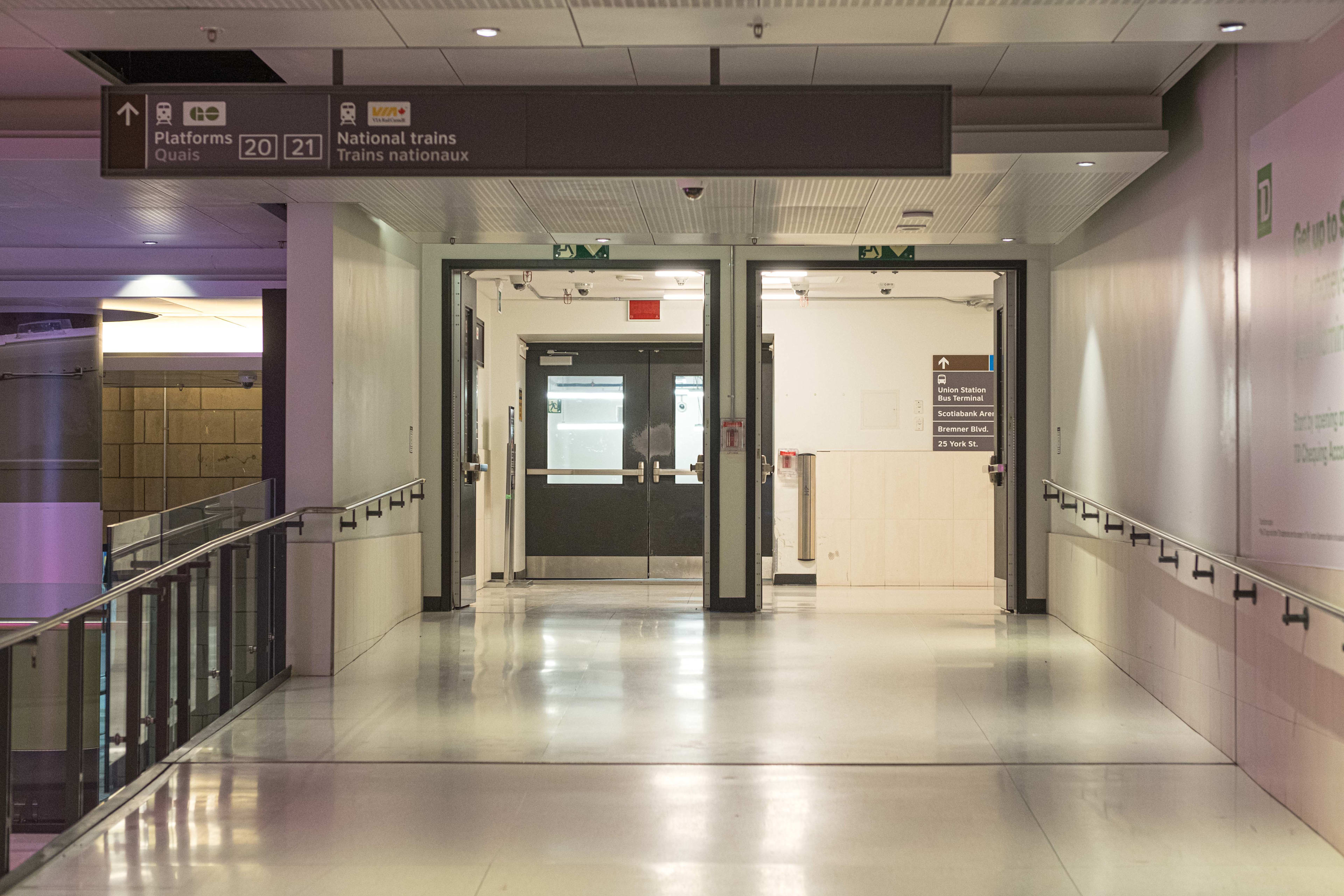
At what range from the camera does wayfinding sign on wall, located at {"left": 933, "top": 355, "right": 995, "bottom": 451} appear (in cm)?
1032

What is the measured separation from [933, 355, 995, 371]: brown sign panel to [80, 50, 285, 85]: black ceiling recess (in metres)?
6.77

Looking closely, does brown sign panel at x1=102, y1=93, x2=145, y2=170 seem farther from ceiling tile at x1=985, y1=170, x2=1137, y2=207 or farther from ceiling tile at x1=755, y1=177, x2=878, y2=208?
ceiling tile at x1=985, y1=170, x2=1137, y2=207

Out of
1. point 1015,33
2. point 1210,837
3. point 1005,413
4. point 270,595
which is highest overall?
point 1015,33

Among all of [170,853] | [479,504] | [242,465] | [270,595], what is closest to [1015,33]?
[170,853]

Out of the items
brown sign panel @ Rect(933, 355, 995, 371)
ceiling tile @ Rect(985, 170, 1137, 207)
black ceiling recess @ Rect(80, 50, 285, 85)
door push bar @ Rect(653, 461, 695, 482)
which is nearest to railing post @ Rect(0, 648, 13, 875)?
black ceiling recess @ Rect(80, 50, 285, 85)

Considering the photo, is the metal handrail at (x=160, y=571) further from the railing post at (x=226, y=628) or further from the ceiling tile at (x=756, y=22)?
the ceiling tile at (x=756, y=22)

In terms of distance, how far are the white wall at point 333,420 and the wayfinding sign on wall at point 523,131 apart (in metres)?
1.97

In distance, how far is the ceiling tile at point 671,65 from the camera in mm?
4652

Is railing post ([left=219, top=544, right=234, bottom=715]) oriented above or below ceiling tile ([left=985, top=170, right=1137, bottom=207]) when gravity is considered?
below

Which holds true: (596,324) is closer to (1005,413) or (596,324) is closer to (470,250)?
(470,250)

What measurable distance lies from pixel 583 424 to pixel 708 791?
24.4 feet

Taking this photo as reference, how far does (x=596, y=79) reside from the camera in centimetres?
505

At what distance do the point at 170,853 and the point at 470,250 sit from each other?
5.69m

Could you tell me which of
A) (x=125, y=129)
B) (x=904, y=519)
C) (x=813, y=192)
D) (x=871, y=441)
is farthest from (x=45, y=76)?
(x=904, y=519)
